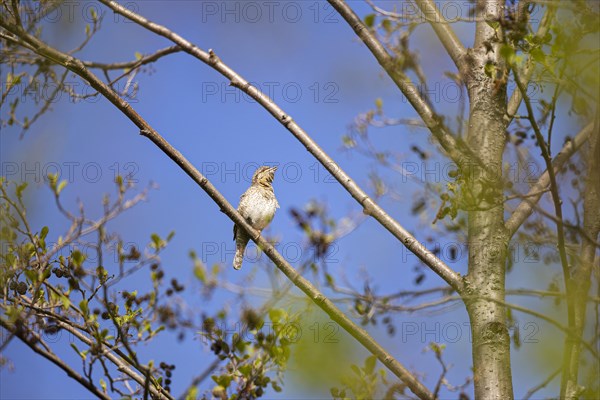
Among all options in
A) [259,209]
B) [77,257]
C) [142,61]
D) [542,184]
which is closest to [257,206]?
[259,209]

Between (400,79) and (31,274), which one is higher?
(400,79)

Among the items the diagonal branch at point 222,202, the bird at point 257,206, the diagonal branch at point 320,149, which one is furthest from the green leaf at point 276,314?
the bird at point 257,206

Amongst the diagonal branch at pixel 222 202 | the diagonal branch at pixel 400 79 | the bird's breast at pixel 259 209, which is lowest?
the diagonal branch at pixel 222 202

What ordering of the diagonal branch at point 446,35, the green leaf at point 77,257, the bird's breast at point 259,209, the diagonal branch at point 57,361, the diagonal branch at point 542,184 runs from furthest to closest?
the bird's breast at point 259,209 → the diagonal branch at point 446,35 → the diagonal branch at point 542,184 → the green leaf at point 77,257 → the diagonal branch at point 57,361

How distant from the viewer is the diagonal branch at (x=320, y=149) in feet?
11.2

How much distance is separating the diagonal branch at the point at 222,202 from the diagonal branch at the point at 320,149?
49cm

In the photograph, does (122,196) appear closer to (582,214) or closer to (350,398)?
(350,398)

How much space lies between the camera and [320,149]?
11.9 ft

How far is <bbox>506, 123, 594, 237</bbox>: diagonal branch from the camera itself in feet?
11.3

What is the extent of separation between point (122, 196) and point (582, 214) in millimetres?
2864

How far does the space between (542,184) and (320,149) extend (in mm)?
1207

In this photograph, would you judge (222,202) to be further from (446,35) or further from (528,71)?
(528,71)

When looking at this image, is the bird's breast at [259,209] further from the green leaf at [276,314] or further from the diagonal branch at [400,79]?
the green leaf at [276,314]

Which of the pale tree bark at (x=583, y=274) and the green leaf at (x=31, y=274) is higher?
the pale tree bark at (x=583, y=274)
